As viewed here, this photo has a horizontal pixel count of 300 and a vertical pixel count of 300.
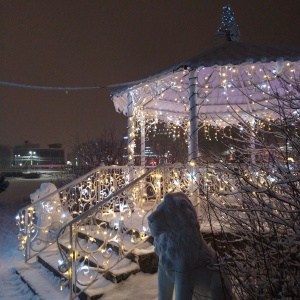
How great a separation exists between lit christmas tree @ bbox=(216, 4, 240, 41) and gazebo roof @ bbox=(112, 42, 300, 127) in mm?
844

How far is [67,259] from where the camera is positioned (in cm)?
425

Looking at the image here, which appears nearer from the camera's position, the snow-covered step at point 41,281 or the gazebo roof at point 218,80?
the snow-covered step at point 41,281

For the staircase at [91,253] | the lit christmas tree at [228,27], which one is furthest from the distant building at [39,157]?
the staircase at [91,253]

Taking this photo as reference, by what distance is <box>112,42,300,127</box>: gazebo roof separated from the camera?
5.59 meters

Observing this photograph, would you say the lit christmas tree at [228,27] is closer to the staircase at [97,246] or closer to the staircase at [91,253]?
the staircase at [97,246]

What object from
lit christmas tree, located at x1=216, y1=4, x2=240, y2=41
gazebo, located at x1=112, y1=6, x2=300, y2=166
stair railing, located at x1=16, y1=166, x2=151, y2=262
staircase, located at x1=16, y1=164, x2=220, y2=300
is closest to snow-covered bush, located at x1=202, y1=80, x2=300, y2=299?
gazebo, located at x1=112, y1=6, x2=300, y2=166

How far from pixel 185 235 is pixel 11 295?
3.59 meters

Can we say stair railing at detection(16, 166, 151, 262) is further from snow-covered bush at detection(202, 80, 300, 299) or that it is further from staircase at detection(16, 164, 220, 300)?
snow-covered bush at detection(202, 80, 300, 299)

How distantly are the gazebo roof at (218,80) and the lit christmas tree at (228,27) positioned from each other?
84 cm

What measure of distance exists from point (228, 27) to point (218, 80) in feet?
6.71

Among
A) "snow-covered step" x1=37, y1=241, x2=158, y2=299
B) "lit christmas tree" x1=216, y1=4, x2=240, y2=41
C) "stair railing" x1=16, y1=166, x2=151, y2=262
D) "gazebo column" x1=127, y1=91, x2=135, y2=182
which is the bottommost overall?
"snow-covered step" x1=37, y1=241, x2=158, y2=299

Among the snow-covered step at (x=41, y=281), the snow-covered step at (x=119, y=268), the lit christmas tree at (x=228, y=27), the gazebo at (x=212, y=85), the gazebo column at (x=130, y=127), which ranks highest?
the lit christmas tree at (x=228, y=27)

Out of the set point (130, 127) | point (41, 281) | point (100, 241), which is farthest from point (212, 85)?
point (41, 281)

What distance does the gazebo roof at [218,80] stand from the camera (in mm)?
5594
